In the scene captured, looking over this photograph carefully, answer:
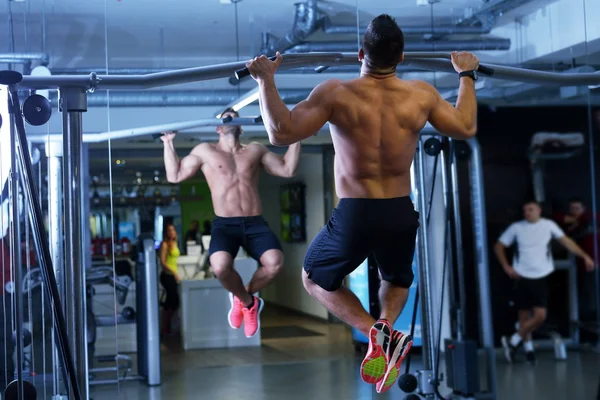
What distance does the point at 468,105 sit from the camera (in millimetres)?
3082

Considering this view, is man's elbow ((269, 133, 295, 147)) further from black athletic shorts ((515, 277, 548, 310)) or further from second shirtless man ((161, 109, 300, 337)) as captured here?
black athletic shorts ((515, 277, 548, 310))

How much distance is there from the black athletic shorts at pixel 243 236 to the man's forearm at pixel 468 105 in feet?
6.68

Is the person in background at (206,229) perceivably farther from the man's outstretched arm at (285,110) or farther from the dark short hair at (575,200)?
the man's outstretched arm at (285,110)

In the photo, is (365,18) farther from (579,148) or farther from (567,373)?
(567,373)

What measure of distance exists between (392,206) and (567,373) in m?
3.20

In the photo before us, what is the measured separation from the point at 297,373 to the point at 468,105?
4366 mm

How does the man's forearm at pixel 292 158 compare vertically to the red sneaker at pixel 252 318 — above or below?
above

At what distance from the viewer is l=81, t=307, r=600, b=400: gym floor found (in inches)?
228

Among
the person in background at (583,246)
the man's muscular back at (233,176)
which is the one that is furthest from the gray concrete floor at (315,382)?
the man's muscular back at (233,176)

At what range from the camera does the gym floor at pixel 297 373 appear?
580cm

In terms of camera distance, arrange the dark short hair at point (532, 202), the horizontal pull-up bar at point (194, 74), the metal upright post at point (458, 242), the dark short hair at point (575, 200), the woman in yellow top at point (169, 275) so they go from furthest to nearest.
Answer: the woman in yellow top at point (169, 275)
the metal upright post at point (458, 242)
the dark short hair at point (532, 202)
the dark short hair at point (575, 200)
the horizontal pull-up bar at point (194, 74)

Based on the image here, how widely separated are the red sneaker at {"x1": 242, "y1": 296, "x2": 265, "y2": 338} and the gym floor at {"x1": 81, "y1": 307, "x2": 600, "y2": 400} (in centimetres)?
115

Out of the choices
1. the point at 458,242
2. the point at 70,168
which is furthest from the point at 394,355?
the point at 458,242

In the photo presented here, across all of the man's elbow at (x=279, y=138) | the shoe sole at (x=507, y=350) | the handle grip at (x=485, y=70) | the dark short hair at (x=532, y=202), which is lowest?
the shoe sole at (x=507, y=350)
